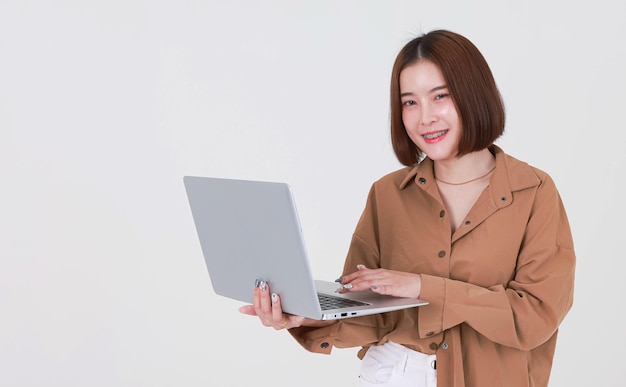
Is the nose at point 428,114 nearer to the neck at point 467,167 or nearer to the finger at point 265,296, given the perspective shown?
the neck at point 467,167

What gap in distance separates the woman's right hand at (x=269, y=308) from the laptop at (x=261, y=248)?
2 centimetres

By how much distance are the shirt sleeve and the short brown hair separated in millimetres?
212

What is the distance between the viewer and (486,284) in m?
2.21

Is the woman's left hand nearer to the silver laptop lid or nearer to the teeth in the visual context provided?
the silver laptop lid

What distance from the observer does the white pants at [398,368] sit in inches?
86.6

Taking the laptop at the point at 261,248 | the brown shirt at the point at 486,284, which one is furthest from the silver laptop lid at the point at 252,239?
the brown shirt at the point at 486,284

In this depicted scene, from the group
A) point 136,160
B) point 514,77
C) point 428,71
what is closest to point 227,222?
point 428,71

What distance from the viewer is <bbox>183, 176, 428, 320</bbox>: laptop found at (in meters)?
1.83

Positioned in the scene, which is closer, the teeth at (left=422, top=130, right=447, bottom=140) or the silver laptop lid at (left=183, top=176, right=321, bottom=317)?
the silver laptop lid at (left=183, top=176, right=321, bottom=317)

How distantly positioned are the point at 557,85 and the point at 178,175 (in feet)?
6.69

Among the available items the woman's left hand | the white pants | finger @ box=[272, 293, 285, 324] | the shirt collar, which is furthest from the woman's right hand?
the shirt collar

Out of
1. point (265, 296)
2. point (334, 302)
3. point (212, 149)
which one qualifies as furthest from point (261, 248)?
point (212, 149)

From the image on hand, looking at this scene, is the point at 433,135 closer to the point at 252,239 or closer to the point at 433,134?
the point at 433,134

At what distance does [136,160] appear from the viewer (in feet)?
14.0
